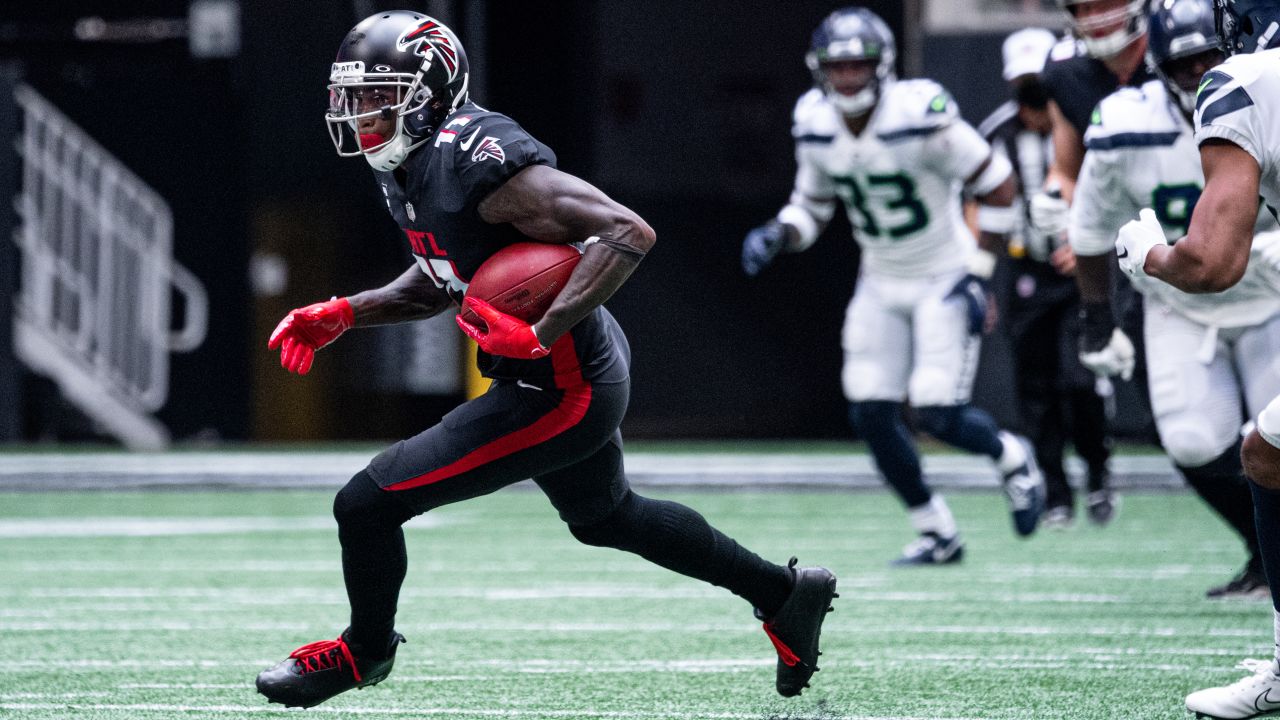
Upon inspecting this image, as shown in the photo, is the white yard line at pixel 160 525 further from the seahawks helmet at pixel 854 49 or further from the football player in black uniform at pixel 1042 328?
the seahawks helmet at pixel 854 49

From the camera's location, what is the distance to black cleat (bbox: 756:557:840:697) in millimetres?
3666

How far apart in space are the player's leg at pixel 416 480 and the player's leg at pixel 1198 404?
6.12ft

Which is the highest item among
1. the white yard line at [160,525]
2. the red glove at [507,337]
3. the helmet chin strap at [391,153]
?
the helmet chin strap at [391,153]

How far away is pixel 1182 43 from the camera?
402cm

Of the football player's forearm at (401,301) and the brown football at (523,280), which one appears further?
the football player's forearm at (401,301)

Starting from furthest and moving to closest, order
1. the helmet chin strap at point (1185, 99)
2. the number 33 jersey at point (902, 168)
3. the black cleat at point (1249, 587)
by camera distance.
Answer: the number 33 jersey at point (902, 168)
the black cleat at point (1249, 587)
the helmet chin strap at point (1185, 99)

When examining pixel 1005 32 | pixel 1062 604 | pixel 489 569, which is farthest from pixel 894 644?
pixel 1005 32

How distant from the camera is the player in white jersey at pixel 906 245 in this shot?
6.33 meters

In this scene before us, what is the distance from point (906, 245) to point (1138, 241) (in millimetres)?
3180

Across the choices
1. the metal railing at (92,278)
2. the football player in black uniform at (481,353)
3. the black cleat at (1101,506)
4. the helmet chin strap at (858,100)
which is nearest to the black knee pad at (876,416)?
the helmet chin strap at (858,100)

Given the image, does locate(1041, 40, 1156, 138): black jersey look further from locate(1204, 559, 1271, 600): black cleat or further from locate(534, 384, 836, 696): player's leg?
locate(534, 384, 836, 696): player's leg

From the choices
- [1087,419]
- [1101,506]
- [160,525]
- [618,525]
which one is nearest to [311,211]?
[160,525]

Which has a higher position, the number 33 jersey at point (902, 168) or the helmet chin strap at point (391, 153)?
the helmet chin strap at point (391, 153)

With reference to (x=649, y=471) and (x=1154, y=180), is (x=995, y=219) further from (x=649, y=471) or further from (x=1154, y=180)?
(x=649, y=471)
